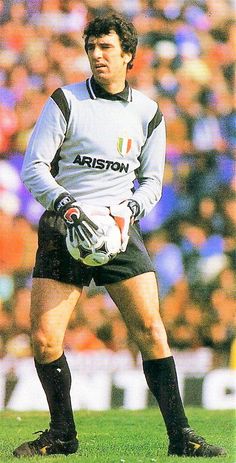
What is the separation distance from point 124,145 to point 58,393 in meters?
1.10

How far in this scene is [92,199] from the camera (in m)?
4.47

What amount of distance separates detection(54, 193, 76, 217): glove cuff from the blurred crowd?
3.74 m

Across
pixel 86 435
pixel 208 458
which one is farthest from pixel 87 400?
pixel 208 458

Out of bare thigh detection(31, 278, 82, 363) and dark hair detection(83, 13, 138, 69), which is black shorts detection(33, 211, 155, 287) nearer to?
bare thigh detection(31, 278, 82, 363)

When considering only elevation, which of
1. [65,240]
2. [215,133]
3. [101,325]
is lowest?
[101,325]

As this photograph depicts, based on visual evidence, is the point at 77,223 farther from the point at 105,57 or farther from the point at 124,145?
the point at 105,57

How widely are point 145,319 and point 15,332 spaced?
12.5 feet

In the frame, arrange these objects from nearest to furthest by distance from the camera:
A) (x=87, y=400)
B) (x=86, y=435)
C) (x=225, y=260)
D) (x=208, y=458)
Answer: (x=208, y=458), (x=86, y=435), (x=87, y=400), (x=225, y=260)

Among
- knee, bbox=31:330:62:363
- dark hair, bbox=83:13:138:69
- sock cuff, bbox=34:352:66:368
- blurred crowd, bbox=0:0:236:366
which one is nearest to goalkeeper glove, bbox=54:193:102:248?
knee, bbox=31:330:62:363

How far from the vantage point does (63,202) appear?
14.1ft

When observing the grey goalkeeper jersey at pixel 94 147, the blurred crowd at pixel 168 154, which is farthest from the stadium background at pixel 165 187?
the grey goalkeeper jersey at pixel 94 147

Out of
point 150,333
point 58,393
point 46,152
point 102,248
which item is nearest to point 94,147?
point 46,152

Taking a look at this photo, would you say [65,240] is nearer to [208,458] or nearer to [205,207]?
[208,458]

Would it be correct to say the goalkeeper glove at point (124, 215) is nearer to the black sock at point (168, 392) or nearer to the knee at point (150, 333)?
the knee at point (150, 333)
